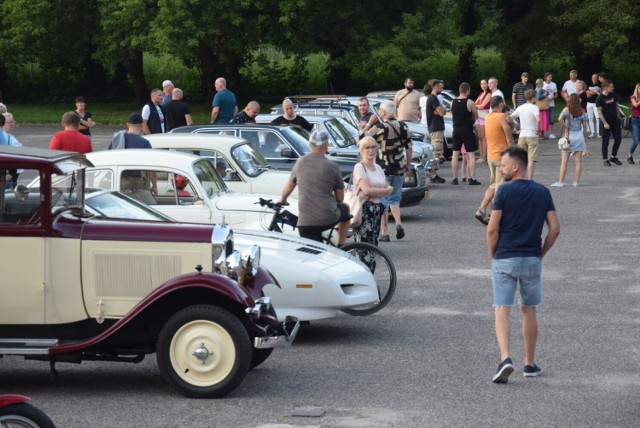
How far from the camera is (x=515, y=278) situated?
8.94 m

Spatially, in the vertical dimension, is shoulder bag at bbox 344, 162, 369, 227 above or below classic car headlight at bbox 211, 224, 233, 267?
below

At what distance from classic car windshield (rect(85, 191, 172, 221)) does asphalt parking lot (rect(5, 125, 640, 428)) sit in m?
1.27

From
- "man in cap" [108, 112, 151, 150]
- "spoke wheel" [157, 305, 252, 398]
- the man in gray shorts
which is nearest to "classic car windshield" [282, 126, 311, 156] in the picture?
"man in cap" [108, 112, 151, 150]

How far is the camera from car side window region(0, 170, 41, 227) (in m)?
8.54

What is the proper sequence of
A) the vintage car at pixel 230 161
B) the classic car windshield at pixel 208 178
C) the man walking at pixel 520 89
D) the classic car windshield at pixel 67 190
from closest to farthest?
1. the classic car windshield at pixel 67 190
2. the classic car windshield at pixel 208 178
3. the vintage car at pixel 230 161
4. the man walking at pixel 520 89

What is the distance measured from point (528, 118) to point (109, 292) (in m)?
14.8

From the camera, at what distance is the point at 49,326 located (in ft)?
28.2

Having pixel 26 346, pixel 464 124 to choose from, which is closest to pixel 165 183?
pixel 26 346

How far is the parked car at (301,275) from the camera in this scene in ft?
32.6

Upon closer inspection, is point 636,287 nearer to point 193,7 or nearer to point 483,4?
point 193,7

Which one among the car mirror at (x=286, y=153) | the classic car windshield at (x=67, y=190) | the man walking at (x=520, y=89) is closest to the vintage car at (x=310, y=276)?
the classic car windshield at (x=67, y=190)

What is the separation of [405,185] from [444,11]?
40754 mm

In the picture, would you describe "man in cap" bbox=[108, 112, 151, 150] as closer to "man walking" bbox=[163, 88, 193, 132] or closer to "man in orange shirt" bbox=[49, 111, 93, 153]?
"man in orange shirt" bbox=[49, 111, 93, 153]

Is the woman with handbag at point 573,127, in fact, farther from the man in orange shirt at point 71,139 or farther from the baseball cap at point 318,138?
the baseball cap at point 318,138
